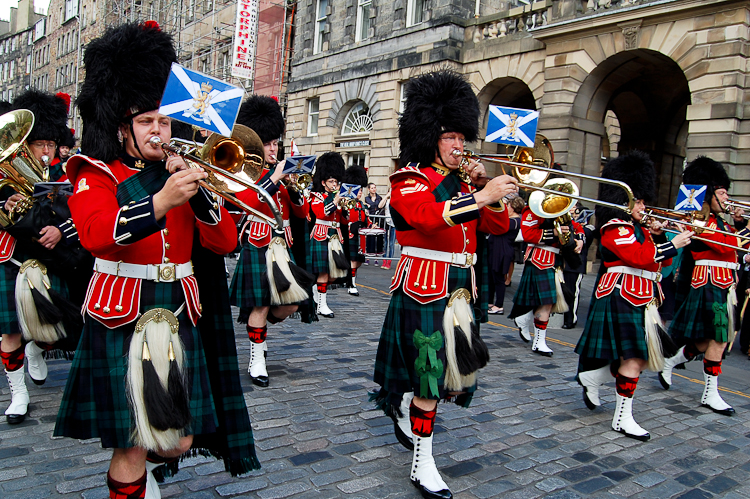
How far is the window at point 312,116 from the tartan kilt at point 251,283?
1925 cm

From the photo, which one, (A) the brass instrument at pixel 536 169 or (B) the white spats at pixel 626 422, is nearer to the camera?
(A) the brass instrument at pixel 536 169

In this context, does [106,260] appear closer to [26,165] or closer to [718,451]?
[26,165]

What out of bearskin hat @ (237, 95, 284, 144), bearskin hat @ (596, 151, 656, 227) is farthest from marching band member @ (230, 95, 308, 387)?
bearskin hat @ (596, 151, 656, 227)

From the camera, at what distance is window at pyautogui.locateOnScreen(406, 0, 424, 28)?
18922mm

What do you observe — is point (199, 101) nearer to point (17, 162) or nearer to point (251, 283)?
point (17, 162)

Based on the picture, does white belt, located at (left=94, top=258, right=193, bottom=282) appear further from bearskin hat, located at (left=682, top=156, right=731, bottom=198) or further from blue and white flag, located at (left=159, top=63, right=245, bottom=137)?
bearskin hat, located at (left=682, top=156, right=731, bottom=198)

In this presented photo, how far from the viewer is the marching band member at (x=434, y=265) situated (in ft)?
10.5

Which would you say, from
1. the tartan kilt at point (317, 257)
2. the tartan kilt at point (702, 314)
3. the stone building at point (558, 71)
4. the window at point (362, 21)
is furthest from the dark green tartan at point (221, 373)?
the window at point (362, 21)

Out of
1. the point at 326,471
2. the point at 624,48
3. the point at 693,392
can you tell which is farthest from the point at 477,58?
the point at 326,471

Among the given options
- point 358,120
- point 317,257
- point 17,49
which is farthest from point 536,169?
point 17,49

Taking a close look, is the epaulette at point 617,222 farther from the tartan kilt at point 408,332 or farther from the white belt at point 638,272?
Answer: the tartan kilt at point 408,332

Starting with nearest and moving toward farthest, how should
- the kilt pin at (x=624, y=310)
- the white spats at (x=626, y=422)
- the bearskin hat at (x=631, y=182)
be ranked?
the white spats at (x=626, y=422)
the kilt pin at (x=624, y=310)
the bearskin hat at (x=631, y=182)

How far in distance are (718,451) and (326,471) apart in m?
2.90

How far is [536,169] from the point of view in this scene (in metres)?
3.96
